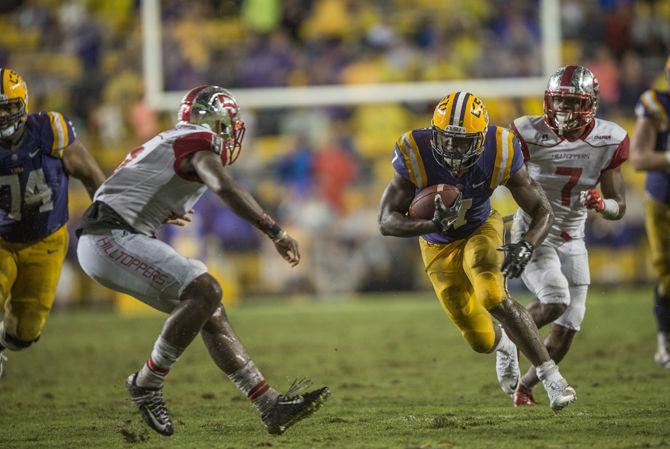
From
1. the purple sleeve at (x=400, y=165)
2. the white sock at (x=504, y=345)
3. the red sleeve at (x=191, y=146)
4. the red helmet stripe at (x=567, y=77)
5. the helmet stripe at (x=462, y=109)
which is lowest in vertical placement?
the white sock at (x=504, y=345)

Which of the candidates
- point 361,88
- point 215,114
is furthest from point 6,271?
point 361,88

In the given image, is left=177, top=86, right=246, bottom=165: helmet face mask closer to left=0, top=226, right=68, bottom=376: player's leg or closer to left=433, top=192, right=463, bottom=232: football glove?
A: left=433, top=192, right=463, bottom=232: football glove

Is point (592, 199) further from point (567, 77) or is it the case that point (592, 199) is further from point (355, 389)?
point (355, 389)

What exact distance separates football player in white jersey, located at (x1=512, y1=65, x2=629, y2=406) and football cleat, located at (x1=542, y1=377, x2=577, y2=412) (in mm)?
552

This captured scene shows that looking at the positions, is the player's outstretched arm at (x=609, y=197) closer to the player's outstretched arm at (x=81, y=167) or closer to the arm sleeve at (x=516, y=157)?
the arm sleeve at (x=516, y=157)

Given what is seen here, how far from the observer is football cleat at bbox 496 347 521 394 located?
604 cm

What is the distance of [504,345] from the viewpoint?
6.00m

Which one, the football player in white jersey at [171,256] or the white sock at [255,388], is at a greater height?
the football player in white jersey at [171,256]

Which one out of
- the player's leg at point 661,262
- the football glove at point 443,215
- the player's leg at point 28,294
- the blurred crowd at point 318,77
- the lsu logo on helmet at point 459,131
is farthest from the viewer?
the blurred crowd at point 318,77

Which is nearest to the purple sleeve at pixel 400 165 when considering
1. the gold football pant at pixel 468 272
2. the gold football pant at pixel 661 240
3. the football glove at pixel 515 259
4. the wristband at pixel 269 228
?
the gold football pant at pixel 468 272

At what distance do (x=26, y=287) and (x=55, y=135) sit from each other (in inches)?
37.0

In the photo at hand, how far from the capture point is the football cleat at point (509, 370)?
604 cm

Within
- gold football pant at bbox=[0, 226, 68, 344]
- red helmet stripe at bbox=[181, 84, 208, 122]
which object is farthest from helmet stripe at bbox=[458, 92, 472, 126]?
gold football pant at bbox=[0, 226, 68, 344]

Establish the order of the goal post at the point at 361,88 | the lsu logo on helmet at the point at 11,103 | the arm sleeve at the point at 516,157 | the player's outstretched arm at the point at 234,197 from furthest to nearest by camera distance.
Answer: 1. the goal post at the point at 361,88
2. the lsu logo on helmet at the point at 11,103
3. the arm sleeve at the point at 516,157
4. the player's outstretched arm at the point at 234,197
